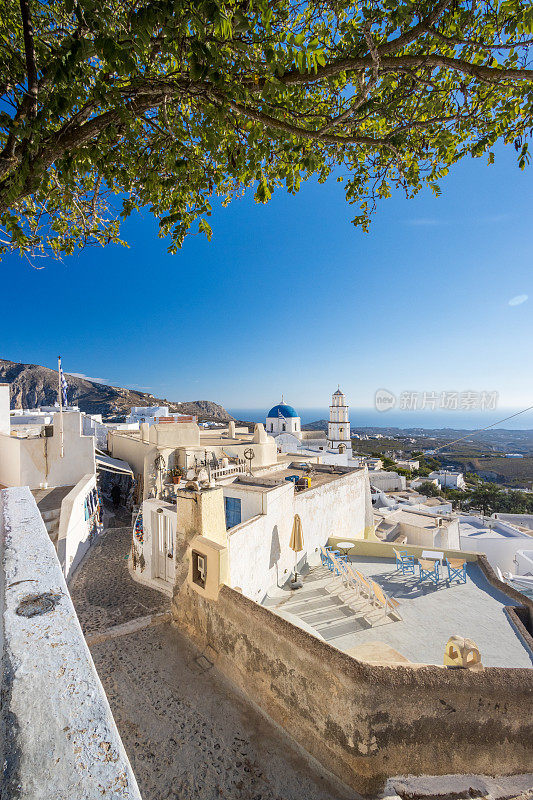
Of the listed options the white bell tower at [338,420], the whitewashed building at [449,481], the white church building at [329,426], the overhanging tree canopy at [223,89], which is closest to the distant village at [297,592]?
the overhanging tree canopy at [223,89]

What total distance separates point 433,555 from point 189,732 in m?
9.49

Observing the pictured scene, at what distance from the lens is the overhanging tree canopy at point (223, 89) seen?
2.42m

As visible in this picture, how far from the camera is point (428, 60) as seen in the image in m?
2.92

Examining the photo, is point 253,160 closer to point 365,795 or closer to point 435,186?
point 435,186

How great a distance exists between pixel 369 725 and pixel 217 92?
659 centimetres

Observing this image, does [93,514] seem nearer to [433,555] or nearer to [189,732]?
[189,732]

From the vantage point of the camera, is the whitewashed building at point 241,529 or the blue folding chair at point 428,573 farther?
the blue folding chair at point 428,573

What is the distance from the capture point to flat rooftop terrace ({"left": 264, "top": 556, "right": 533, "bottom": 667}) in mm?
7477

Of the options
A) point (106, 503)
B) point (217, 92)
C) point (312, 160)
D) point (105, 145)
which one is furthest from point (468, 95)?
point (106, 503)

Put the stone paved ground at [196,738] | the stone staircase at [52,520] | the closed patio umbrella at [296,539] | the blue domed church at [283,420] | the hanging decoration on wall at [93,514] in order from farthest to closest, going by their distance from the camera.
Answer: the blue domed church at [283,420]
the hanging decoration on wall at [93,514]
the closed patio umbrella at [296,539]
the stone staircase at [52,520]
the stone paved ground at [196,738]

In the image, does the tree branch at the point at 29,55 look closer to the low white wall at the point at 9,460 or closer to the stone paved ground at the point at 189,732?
the stone paved ground at the point at 189,732

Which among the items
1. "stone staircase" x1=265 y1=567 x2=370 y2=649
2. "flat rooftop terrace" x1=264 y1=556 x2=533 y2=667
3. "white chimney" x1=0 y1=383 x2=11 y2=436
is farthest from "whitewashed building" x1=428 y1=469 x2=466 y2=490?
"white chimney" x1=0 y1=383 x2=11 y2=436

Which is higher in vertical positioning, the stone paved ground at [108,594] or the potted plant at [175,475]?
the potted plant at [175,475]

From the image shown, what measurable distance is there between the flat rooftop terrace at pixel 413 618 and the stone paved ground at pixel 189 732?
1766 mm
